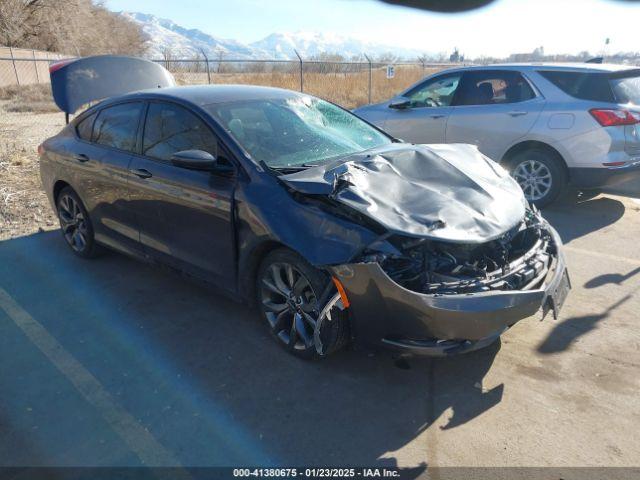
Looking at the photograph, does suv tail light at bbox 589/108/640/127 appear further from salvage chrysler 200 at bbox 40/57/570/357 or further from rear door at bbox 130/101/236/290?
rear door at bbox 130/101/236/290

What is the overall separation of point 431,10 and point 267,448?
215 cm

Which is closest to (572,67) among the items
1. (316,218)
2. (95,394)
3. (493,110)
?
(493,110)

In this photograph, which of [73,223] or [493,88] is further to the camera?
[493,88]

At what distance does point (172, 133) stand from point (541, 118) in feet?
15.0

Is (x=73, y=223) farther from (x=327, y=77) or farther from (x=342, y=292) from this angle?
(x=327, y=77)

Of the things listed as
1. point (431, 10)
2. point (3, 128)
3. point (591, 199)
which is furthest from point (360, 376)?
point (3, 128)

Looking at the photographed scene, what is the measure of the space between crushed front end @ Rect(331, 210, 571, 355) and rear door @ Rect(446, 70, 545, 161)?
4.08m

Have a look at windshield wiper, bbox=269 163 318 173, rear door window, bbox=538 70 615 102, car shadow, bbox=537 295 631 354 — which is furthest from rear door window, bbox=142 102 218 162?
rear door window, bbox=538 70 615 102

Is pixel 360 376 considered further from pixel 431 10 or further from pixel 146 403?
pixel 431 10

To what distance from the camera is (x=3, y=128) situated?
14.0 meters

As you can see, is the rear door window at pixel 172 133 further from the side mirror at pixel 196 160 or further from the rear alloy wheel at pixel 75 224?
the rear alloy wheel at pixel 75 224

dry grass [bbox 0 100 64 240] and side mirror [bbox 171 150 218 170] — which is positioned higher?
side mirror [bbox 171 150 218 170]

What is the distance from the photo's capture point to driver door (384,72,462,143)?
7.40 meters

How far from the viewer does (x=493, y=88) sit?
6988mm
